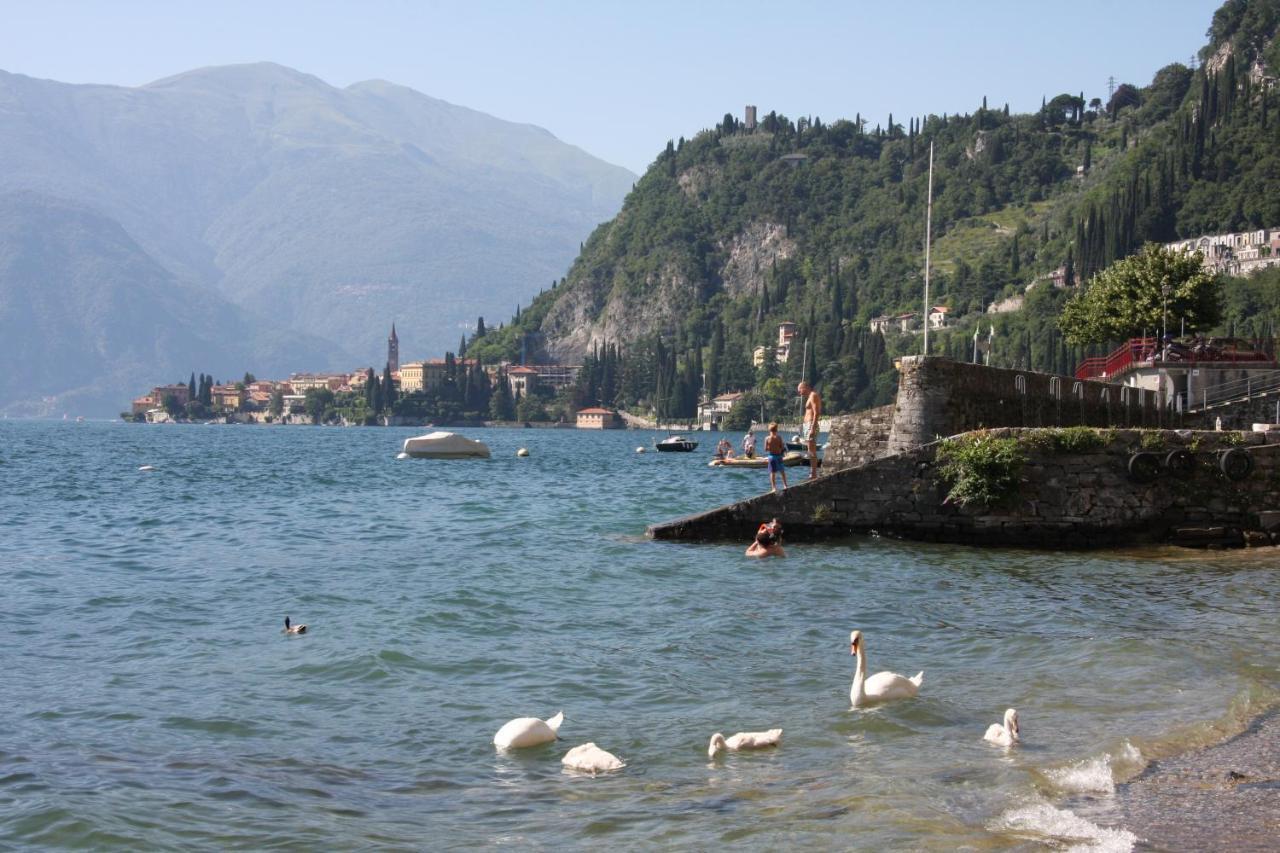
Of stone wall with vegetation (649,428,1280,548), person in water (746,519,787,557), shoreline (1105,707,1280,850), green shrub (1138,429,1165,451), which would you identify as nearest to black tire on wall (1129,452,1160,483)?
stone wall with vegetation (649,428,1280,548)

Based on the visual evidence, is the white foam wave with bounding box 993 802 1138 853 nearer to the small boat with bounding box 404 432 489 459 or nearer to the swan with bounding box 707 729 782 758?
the swan with bounding box 707 729 782 758

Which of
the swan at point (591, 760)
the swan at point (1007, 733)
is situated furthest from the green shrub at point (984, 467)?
the swan at point (591, 760)

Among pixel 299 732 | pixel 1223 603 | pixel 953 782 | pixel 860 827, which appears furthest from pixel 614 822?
pixel 1223 603

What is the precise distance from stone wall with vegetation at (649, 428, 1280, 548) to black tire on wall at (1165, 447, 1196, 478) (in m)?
0.02

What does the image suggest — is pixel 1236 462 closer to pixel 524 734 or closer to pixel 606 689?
pixel 606 689

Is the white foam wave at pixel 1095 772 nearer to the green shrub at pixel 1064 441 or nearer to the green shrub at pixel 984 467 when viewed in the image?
the green shrub at pixel 984 467

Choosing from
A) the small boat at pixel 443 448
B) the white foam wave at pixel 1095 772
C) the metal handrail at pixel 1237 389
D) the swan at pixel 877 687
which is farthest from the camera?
the small boat at pixel 443 448

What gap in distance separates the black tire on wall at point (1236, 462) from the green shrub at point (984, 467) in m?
3.46

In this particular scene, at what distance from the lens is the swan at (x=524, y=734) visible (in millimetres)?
10969

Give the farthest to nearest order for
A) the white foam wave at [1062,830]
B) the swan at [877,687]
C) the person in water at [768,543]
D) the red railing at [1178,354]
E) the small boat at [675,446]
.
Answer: the small boat at [675,446], the red railing at [1178,354], the person in water at [768,543], the swan at [877,687], the white foam wave at [1062,830]

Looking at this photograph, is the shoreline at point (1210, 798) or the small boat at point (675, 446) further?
the small boat at point (675, 446)

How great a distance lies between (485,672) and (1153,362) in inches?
1531

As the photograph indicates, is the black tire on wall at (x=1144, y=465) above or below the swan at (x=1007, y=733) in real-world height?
above

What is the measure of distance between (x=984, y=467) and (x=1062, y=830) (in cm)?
1559
